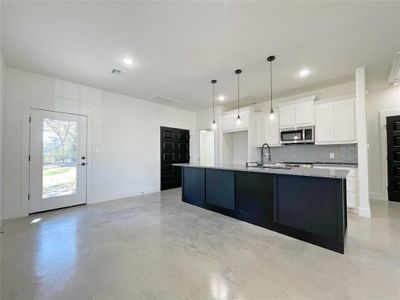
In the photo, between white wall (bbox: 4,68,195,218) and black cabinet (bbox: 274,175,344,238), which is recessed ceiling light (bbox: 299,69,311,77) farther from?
white wall (bbox: 4,68,195,218)

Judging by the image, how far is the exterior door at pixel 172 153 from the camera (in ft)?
20.0

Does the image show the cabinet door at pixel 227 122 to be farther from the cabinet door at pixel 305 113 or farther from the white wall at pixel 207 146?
the cabinet door at pixel 305 113

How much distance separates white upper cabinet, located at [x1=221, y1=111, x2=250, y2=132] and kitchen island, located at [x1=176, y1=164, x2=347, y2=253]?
2315 mm

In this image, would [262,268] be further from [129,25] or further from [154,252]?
[129,25]

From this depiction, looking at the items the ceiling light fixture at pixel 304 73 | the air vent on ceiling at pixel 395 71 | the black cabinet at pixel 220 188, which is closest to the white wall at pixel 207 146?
the black cabinet at pixel 220 188

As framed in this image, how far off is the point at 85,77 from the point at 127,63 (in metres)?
1.31

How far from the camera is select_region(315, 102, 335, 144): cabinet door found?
161 inches

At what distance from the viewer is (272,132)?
518 cm

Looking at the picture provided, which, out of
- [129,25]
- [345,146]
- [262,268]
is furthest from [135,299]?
[345,146]

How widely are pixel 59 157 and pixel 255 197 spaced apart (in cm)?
425

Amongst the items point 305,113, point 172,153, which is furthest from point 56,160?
point 305,113

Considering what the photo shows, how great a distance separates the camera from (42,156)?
3818 mm

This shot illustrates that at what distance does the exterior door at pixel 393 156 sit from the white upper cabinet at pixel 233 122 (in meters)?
3.45

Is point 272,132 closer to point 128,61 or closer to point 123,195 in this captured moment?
point 128,61
